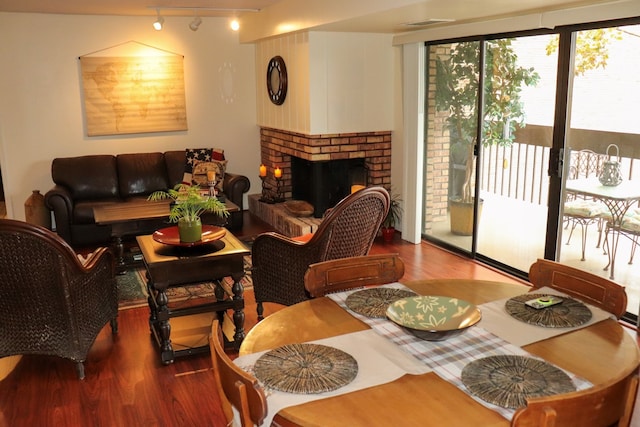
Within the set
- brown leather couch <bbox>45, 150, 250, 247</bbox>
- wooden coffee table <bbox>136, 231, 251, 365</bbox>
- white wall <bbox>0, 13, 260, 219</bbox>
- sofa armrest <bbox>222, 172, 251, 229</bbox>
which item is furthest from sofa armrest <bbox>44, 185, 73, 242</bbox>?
wooden coffee table <bbox>136, 231, 251, 365</bbox>

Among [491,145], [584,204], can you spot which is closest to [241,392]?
[584,204]

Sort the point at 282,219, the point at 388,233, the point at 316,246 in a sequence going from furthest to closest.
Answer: the point at 282,219 < the point at 388,233 < the point at 316,246

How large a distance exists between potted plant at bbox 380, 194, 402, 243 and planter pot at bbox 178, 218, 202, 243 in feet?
9.26

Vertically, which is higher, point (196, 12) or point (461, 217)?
point (196, 12)

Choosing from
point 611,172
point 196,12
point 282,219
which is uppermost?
point 196,12

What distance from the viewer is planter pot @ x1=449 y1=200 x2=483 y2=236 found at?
215 inches

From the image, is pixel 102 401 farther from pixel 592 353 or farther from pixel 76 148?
pixel 76 148

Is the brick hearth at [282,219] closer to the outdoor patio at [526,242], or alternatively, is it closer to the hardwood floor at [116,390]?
the outdoor patio at [526,242]

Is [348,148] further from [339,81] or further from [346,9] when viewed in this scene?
[346,9]

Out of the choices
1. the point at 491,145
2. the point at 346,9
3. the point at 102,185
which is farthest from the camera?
the point at 102,185

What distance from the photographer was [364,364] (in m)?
1.74

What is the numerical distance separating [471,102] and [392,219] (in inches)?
56.9

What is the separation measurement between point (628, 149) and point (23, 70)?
19.1 ft

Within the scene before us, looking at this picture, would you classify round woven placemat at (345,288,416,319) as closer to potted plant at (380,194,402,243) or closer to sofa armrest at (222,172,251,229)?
potted plant at (380,194,402,243)
